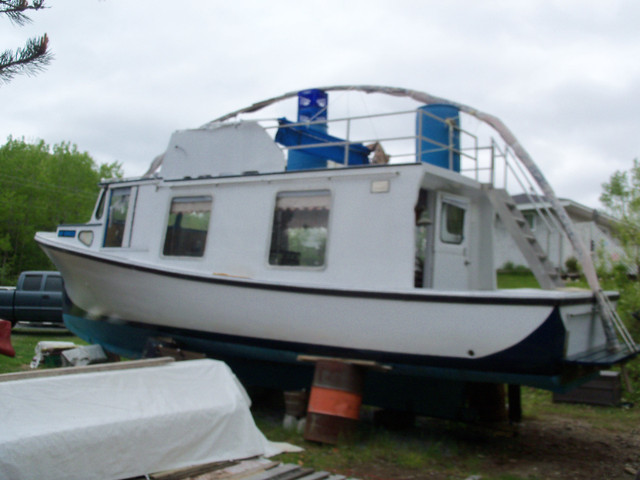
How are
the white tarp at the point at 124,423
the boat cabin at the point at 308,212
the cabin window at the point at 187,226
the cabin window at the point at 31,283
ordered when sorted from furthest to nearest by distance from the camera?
the cabin window at the point at 31,283 → the cabin window at the point at 187,226 → the boat cabin at the point at 308,212 → the white tarp at the point at 124,423

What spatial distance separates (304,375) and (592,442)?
3.24 m

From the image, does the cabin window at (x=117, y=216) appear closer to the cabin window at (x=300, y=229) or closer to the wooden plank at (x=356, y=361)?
the cabin window at (x=300, y=229)

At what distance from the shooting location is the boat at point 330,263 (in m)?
5.48

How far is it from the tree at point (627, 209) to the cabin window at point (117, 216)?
24.5 feet

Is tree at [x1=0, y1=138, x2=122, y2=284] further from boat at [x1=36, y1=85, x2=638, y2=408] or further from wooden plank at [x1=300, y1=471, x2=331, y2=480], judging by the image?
wooden plank at [x1=300, y1=471, x2=331, y2=480]

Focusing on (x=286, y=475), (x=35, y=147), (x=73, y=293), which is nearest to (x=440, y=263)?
(x=286, y=475)

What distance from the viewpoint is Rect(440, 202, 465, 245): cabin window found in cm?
682

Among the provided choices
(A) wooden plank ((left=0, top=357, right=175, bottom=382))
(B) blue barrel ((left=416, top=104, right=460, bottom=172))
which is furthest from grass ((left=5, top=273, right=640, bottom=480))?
(B) blue barrel ((left=416, top=104, right=460, bottom=172))

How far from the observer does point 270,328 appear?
6.36m

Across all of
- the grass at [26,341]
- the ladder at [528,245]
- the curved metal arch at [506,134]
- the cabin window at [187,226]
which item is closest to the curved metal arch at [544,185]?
the curved metal arch at [506,134]

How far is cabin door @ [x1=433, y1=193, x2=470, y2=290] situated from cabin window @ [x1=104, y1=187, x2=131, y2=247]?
14.0ft

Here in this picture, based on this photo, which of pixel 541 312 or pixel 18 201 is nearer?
pixel 541 312

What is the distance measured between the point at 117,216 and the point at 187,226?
1470 millimetres

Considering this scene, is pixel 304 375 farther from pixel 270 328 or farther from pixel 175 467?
pixel 175 467
